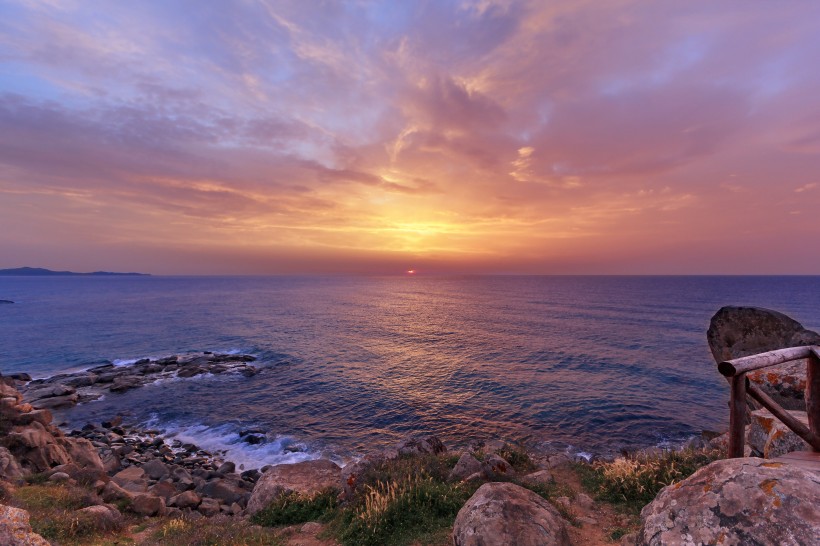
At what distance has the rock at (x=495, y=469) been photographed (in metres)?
12.9

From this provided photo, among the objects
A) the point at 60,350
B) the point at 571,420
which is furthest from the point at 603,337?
the point at 60,350

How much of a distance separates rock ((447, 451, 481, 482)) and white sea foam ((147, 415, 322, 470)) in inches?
560

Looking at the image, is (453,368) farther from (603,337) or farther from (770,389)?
(770,389)

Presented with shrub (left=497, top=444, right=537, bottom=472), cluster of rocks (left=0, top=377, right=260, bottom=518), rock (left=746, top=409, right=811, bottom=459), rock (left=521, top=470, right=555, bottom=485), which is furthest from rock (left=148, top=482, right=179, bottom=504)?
rock (left=746, top=409, right=811, bottom=459)

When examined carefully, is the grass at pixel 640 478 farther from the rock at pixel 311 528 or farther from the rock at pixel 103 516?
the rock at pixel 103 516

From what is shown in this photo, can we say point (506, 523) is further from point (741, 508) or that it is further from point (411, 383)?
point (411, 383)

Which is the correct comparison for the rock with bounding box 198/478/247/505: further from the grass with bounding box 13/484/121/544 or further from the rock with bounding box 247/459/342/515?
the grass with bounding box 13/484/121/544

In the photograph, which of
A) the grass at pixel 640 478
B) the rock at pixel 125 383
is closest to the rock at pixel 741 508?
the grass at pixel 640 478

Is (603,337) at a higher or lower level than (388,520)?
lower

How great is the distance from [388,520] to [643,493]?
7453 mm

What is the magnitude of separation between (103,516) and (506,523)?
12483 mm

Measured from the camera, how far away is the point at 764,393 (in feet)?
15.4

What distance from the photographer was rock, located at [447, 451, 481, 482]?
12812 mm

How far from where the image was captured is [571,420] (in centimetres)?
2855
